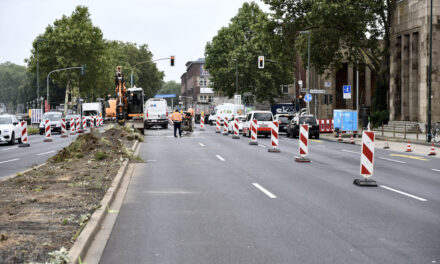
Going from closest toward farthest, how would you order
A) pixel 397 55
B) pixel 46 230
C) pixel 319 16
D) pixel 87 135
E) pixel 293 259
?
pixel 293 259
pixel 46 230
pixel 87 135
pixel 319 16
pixel 397 55

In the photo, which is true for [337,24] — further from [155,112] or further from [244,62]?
[244,62]

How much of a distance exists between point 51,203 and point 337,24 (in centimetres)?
3295

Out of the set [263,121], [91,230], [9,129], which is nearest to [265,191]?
[91,230]

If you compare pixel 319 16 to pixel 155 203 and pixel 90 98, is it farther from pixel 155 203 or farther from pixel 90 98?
pixel 90 98

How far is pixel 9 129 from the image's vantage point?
2934 cm

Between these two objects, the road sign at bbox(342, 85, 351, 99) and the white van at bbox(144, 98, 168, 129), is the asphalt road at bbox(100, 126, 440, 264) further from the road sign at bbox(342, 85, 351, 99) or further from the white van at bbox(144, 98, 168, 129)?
the white van at bbox(144, 98, 168, 129)

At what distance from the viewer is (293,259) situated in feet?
20.2

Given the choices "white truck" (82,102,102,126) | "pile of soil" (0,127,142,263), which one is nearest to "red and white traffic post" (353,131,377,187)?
"pile of soil" (0,127,142,263)

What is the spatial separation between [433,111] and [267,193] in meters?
30.7

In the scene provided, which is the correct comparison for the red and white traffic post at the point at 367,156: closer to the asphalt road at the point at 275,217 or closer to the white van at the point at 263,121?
the asphalt road at the point at 275,217

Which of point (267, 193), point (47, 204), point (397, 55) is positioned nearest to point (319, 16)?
point (397, 55)

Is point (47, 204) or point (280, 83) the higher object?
point (280, 83)

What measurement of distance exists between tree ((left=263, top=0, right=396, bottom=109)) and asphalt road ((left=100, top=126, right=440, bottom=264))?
23552mm

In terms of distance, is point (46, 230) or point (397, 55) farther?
point (397, 55)
